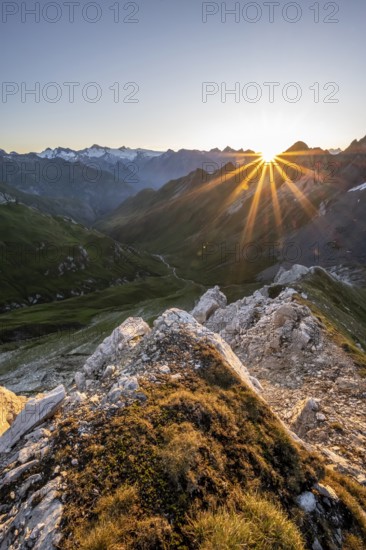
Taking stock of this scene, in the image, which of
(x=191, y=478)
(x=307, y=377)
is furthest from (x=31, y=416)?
(x=307, y=377)

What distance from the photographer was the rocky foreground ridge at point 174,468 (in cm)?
817

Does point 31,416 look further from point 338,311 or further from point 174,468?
point 338,311

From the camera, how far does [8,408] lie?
16.6m

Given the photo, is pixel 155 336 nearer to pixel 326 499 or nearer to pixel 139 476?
pixel 139 476

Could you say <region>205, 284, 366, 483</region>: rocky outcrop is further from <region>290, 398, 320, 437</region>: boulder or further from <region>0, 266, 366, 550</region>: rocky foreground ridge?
<region>0, 266, 366, 550</region>: rocky foreground ridge

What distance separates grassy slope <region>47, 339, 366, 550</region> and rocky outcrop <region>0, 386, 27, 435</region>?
5.44m

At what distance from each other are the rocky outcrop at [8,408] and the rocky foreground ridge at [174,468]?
2.43 m

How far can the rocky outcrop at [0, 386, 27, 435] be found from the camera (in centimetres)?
1490

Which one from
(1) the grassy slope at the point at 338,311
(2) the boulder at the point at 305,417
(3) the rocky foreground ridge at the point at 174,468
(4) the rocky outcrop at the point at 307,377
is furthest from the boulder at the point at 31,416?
(1) the grassy slope at the point at 338,311

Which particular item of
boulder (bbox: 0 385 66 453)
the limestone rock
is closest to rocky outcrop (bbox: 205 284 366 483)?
the limestone rock

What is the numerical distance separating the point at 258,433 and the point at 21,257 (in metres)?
203

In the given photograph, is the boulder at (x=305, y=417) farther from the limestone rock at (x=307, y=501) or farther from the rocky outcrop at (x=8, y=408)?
the rocky outcrop at (x=8, y=408)

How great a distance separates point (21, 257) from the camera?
7441 inches

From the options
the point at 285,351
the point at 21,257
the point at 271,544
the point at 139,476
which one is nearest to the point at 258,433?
the point at 271,544
